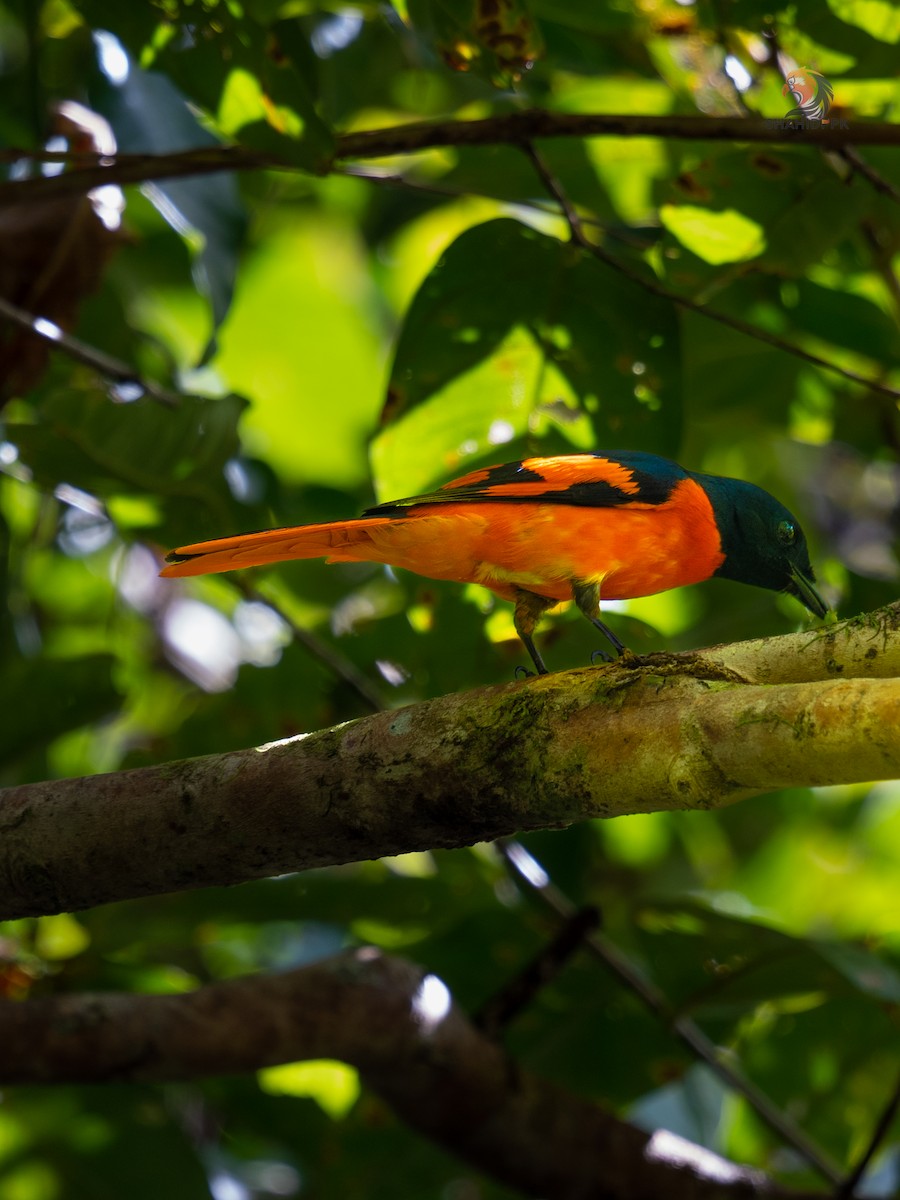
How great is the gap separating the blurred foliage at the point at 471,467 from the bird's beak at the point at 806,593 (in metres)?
0.43

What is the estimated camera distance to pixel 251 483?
16.1 feet

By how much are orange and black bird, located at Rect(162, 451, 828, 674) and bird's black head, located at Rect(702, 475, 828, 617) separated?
17 centimetres

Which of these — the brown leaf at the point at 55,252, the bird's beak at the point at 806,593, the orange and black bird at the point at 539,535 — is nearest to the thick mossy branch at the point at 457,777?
the orange and black bird at the point at 539,535

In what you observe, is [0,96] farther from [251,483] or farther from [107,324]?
[251,483]

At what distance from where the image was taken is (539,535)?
3238 mm

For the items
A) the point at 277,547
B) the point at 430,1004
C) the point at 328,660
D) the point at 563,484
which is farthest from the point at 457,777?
the point at 328,660

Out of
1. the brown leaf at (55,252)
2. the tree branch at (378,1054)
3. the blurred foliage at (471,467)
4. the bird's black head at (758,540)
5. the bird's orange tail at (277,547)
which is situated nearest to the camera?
the bird's orange tail at (277,547)

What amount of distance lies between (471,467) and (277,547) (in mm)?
840

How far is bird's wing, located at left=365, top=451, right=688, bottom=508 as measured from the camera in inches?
128

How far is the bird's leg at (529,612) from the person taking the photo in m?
3.43

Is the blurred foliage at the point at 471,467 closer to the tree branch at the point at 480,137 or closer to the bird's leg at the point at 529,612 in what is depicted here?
the tree branch at the point at 480,137

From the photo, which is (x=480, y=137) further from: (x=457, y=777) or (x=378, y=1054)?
(x=378, y=1054)

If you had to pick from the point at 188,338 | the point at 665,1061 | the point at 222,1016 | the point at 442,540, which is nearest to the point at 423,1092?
the point at 222,1016

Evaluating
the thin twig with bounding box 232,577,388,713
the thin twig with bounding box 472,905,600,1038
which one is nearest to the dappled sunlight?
the thin twig with bounding box 472,905,600,1038
